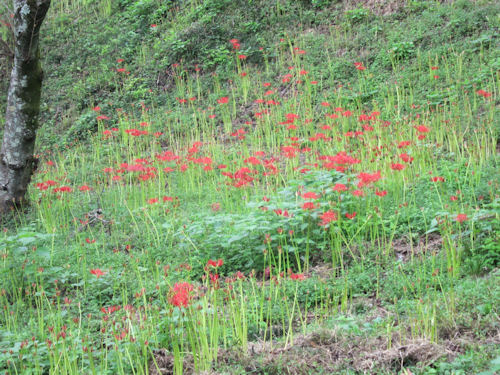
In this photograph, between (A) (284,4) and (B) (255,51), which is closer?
(B) (255,51)

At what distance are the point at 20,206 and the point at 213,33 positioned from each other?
6.32 metres

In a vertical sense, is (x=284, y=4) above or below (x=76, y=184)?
above

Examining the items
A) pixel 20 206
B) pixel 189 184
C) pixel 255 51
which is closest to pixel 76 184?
pixel 20 206

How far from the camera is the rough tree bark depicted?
20.1ft

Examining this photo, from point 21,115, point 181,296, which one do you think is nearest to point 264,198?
point 181,296

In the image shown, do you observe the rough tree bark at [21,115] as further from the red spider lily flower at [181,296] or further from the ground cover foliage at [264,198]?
the red spider lily flower at [181,296]

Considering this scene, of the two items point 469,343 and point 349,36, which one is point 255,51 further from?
point 469,343

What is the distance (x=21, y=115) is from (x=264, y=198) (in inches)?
156

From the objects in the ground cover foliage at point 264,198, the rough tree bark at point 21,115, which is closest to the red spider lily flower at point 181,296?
the ground cover foliage at point 264,198

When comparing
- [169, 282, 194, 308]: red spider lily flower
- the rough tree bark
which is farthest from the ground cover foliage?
the rough tree bark

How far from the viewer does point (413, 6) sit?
9422 mm

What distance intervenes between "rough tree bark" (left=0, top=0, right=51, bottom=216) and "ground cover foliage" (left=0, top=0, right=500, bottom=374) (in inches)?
18.3

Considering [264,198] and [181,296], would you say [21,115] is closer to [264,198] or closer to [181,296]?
[264,198]

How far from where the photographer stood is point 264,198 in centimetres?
413
